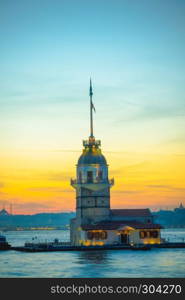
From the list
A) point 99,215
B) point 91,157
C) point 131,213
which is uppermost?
point 91,157

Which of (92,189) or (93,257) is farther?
(92,189)

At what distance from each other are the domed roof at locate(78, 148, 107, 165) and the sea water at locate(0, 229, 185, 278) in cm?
1493

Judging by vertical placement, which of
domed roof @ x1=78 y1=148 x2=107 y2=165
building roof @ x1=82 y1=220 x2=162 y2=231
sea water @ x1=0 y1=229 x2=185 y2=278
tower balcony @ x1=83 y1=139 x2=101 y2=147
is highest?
tower balcony @ x1=83 y1=139 x2=101 y2=147

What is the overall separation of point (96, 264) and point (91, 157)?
1187 inches

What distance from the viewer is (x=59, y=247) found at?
375ft

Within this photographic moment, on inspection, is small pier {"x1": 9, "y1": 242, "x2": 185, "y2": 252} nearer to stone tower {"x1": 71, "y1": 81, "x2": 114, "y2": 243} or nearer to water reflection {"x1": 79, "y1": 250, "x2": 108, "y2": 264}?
water reflection {"x1": 79, "y1": 250, "x2": 108, "y2": 264}

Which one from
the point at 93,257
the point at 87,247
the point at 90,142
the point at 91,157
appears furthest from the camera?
the point at 90,142

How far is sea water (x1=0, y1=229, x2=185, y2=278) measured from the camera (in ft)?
264

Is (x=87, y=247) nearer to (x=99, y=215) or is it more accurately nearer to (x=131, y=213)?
(x=99, y=215)

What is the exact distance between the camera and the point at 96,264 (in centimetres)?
8806

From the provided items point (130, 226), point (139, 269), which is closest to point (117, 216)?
point (130, 226)

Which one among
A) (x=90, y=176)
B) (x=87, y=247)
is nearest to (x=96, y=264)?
(x=87, y=247)

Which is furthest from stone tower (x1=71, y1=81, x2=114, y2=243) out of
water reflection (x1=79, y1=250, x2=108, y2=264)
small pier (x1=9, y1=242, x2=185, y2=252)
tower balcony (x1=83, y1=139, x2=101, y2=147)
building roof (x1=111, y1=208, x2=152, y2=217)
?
water reflection (x1=79, y1=250, x2=108, y2=264)

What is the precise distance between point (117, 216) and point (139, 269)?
32376 millimetres
